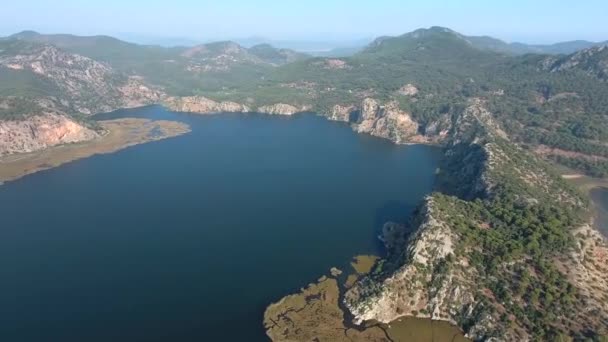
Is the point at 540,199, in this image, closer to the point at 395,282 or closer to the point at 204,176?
the point at 395,282

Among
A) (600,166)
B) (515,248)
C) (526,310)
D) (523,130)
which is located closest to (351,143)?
(523,130)

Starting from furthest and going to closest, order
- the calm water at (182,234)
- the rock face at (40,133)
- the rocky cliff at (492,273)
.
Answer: the rock face at (40,133) → the calm water at (182,234) → the rocky cliff at (492,273)

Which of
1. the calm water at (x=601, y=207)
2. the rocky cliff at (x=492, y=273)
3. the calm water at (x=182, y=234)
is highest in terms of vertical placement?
the rocky cliff at (x=492, y=273)

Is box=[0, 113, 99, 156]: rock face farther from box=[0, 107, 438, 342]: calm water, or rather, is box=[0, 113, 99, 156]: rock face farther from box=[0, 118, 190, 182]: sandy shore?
box=[0, 107, 438, 342]: calm water

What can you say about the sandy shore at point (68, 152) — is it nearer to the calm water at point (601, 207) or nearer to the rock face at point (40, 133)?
the rock face at point (40, 133)

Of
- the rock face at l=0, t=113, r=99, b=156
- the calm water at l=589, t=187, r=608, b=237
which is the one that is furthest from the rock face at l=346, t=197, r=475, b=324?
Result: the rock face at l=0, t=113, r=99, b=156

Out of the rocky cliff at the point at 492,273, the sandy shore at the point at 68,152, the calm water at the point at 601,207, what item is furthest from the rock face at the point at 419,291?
the sandy shore at the point at 68,152
